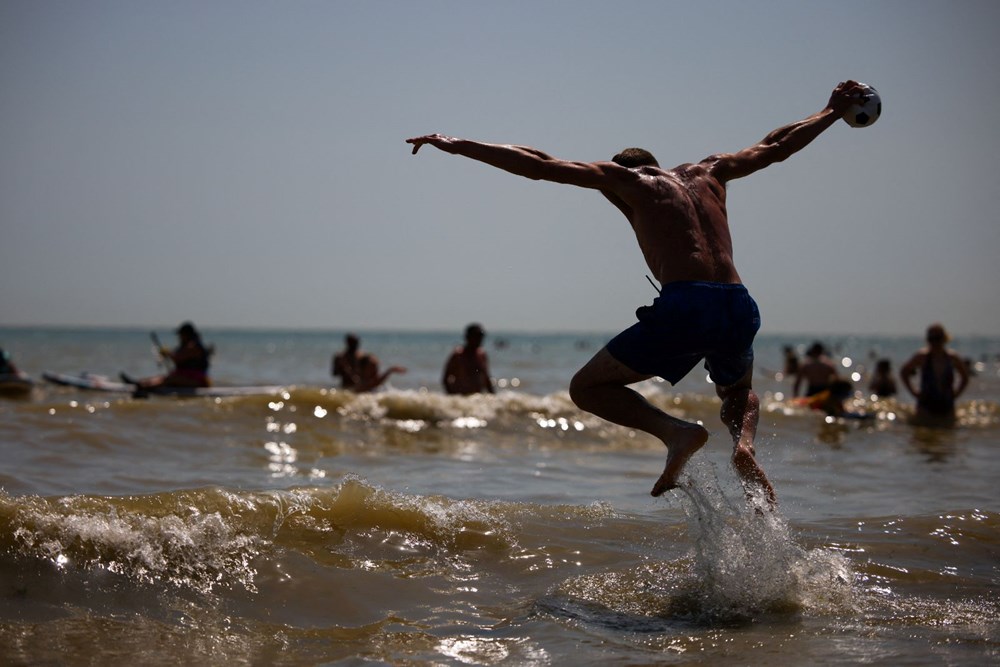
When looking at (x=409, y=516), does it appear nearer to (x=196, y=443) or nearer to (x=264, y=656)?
(x=264, y=656)

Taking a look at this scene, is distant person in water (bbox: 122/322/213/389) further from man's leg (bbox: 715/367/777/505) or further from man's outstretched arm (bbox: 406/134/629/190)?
man's leg (bbox: 715/367/777/505)

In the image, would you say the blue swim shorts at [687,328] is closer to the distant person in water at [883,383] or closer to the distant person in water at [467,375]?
the distant person in water at [467,375]

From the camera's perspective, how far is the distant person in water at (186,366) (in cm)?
1559

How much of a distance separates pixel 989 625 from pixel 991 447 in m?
8.21

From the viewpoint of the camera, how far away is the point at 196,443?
1025 centimetres

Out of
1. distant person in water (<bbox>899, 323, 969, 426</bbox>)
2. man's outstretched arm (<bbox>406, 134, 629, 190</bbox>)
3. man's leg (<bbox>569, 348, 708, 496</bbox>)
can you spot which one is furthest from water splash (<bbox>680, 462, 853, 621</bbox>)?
distant person in water (<bbox>899, 323, 969, 426</bbox>)

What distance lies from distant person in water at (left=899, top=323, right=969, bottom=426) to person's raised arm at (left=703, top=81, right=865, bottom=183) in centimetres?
929

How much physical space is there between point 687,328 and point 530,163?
3.36 feet

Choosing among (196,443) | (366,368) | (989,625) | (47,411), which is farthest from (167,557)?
(366,368)

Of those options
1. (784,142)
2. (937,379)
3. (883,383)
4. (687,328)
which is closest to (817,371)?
(883,383)

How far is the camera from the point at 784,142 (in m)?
5.40

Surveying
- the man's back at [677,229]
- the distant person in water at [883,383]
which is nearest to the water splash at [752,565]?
the man's back at [677,229]

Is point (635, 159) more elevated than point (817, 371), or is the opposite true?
point (635, 159)

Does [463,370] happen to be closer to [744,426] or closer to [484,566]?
[484,566]
